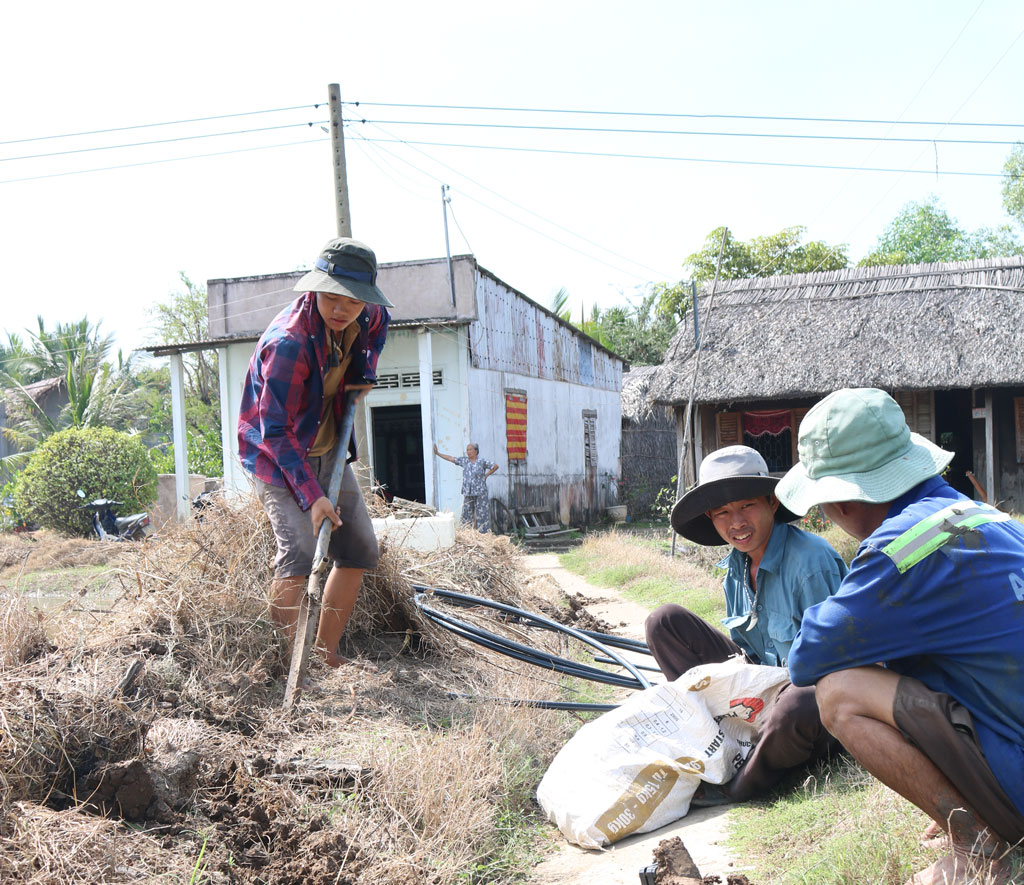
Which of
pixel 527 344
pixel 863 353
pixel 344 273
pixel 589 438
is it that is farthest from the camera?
pixel 589 438

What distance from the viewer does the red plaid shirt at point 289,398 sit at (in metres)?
3.79

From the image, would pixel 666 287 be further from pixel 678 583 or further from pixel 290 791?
pixel 290 791

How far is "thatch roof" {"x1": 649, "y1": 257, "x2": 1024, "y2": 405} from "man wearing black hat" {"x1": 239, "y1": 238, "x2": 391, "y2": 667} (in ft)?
34.6

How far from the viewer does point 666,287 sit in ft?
97.0

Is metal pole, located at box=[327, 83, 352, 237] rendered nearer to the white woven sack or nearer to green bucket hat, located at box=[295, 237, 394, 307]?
green bucket hat, located at box=[295, 237, 394, 307]

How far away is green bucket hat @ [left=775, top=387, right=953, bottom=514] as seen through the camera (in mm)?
2094

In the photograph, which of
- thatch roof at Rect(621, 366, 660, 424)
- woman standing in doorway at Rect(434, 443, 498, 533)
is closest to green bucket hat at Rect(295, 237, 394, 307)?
woman standing in doorway at Rect(434, 443, 498, 533)

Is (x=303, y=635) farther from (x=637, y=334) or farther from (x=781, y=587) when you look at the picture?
(x=637, y=334)

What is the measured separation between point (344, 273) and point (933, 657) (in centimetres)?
282

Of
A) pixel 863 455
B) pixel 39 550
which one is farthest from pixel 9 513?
pixel 863 455

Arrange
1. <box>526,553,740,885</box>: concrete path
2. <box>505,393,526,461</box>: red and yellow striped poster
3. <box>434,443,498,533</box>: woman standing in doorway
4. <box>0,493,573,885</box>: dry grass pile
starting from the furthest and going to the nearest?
<box>505,393,526,461</box>: red and yellow striped poster < <box>434,443,498,533</box>: woman standing in doorway < <box>526,553,740,885</box>: concrete path < <box>0,493,573,885</box>: dry grass pile

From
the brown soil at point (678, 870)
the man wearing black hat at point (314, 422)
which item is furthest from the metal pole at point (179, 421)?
the brown soil at point (678, 870)

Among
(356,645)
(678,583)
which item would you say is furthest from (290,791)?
(678,583)

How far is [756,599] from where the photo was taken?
3.22m
